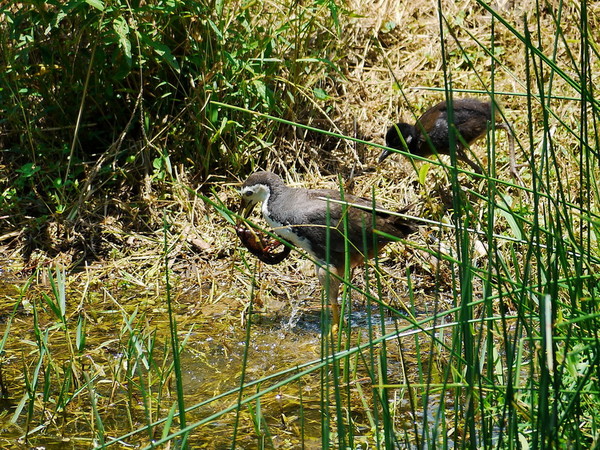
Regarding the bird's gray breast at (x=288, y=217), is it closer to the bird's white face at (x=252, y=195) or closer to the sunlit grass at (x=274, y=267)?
the bird's white face at (x=252, y=195)

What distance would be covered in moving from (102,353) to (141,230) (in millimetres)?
1850

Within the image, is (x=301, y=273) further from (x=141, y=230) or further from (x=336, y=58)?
(x=336, y=58)

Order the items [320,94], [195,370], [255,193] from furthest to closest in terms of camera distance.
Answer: [320,94] < [255,193] < [195,370]

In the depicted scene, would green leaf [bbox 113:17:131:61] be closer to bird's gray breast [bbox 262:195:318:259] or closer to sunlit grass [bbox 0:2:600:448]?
sunlit grass [bbox 0:2:600:448]

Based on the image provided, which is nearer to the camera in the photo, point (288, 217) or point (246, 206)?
point (288, 217)

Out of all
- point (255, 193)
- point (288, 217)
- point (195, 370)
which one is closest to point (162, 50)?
point (255, 193)

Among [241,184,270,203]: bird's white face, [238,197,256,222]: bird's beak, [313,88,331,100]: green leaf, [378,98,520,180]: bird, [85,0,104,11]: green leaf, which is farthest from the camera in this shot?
[313,88,331,100]: green leaf

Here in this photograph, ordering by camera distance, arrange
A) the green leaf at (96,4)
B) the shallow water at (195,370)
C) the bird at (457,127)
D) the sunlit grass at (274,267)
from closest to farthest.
Answer: the shallow water at (195,370)
the sunlit grass at (274,267)
the green leaf at (96,4)
the bird at (457,127)

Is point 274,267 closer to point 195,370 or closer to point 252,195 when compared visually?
point 252,195

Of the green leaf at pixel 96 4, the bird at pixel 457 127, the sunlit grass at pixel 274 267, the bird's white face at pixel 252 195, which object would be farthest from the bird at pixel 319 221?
the green leaf at pixel 96 4

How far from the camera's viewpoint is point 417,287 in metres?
5.93

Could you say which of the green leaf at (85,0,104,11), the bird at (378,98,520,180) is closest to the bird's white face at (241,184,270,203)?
the bird at (378,98,520,180)

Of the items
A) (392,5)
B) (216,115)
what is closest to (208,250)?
(216,115)

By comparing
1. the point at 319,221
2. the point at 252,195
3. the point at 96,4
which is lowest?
the point at 319,221
